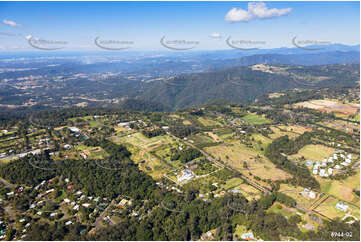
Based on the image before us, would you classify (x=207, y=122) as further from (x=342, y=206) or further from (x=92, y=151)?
(x=342, y=206)

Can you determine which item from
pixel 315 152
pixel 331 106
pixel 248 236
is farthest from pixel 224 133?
pixel 331 106

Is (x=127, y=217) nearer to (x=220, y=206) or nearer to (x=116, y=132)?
(x=220, y=206)

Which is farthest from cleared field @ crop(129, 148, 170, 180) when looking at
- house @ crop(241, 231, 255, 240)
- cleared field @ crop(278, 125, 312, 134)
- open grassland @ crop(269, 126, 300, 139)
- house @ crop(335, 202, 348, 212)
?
cleared field @ crop(278, 125, 312, 134)

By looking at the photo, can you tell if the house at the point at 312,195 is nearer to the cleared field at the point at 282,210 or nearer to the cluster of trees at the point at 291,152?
the cluster of trees at the point at 291,152

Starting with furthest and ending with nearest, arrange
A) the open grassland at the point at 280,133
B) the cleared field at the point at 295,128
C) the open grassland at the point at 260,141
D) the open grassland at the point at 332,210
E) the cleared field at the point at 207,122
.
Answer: the cleared field at the point at 207,122 < the cleared field at the point at 295,128 < the open grassland at the point at 280,133 < the open grassland at the point at 260,141 < the open grassland at the point at 332,210

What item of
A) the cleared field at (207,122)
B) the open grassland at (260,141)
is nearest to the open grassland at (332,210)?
the open grassland at (260,141)

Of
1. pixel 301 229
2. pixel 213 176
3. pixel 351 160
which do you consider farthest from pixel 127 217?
pixel 351 160

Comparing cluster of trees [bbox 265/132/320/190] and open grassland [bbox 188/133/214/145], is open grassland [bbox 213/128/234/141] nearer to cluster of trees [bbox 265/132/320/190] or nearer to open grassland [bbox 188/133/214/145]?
open grassland [bbox 188/133/214/145]
